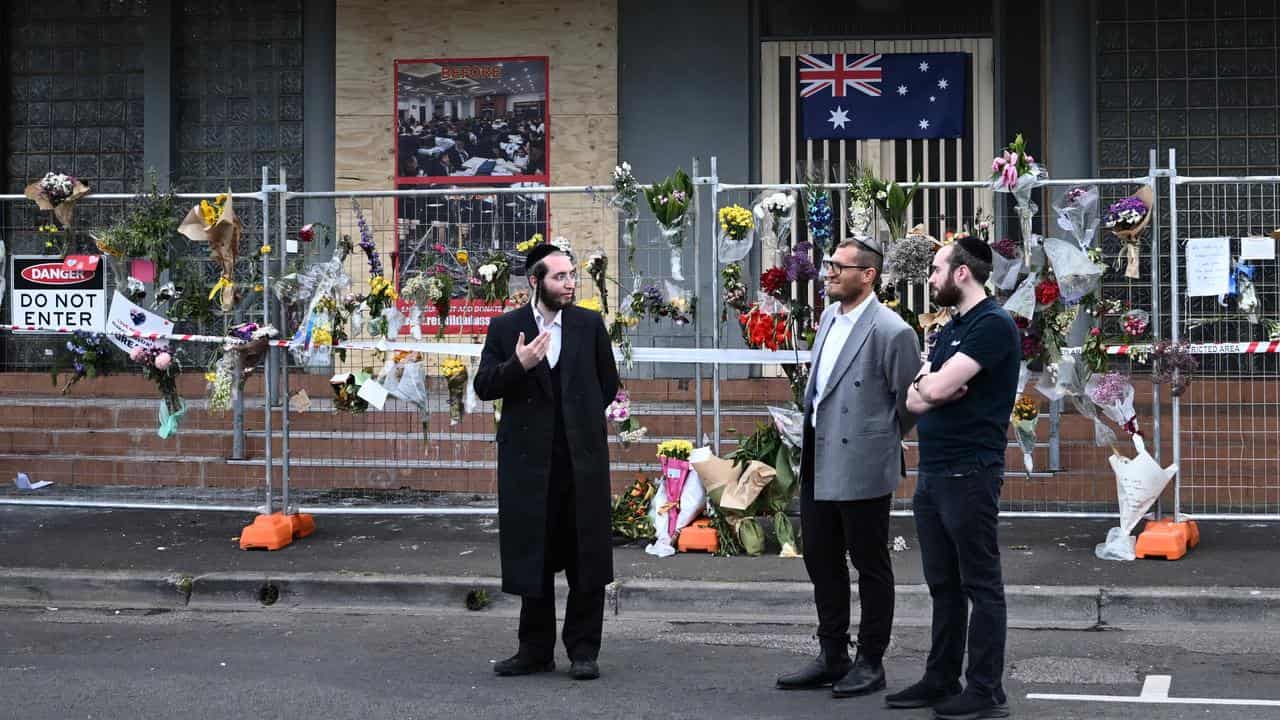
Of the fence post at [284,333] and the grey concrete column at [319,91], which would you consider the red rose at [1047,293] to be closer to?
the fence post at [284,333]

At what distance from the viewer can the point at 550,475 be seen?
6848mm

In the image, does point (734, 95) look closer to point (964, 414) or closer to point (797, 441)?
point (797, 441)

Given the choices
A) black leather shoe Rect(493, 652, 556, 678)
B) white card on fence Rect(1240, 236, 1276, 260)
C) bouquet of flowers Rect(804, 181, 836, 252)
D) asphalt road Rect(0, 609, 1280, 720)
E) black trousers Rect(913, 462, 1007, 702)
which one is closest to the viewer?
black trousers Rect(913, 462, 1007, 702)

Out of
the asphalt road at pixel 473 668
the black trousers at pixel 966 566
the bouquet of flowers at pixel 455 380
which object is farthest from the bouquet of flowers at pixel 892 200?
the black trousers at pixel 966 566

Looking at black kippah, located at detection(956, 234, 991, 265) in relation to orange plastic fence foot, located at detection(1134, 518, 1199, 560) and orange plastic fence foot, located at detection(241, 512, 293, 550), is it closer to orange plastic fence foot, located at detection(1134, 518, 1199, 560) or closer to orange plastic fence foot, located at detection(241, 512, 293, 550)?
orange plastic fence foot, located at detection(1134, 518, 1199, 560)

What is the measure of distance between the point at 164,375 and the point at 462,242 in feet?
7.47

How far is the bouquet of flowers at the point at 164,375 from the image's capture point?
10086 millimetres

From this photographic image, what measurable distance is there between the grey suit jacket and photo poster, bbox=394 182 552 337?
12.0ft

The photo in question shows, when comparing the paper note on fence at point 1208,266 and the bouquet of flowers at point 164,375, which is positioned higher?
the paper note on fence at point 1208,266

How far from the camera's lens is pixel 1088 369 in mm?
9266

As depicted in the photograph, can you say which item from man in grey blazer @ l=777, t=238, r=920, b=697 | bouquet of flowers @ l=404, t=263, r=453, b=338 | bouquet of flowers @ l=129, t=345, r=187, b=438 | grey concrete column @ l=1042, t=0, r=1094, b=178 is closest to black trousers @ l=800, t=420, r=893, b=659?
man in grey blazer @ l=777, t=238, r=920, b=697

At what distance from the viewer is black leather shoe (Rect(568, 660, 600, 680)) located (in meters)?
6.74

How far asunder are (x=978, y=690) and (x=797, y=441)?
3484mm

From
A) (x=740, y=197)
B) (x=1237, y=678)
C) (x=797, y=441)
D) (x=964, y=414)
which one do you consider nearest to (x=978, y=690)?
(x=964, y=414)
